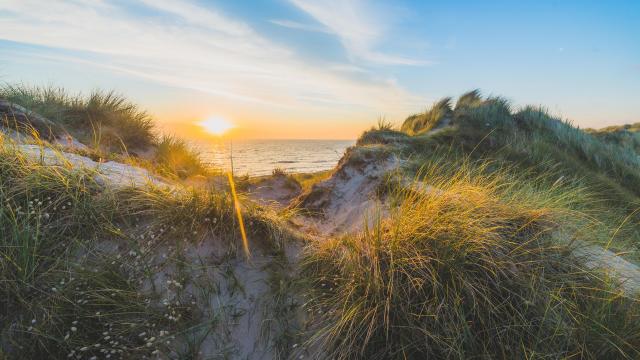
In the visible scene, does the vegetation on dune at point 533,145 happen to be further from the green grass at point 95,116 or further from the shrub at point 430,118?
the green grass at point 95,116

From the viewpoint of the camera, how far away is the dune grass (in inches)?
87.8

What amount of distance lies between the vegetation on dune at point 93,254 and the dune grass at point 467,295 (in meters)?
1.07

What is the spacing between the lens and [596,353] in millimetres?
2170

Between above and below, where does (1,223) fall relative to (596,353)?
above

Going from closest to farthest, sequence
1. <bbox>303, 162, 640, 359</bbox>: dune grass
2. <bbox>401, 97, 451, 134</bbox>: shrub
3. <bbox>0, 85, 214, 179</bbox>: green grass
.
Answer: <bbox>303, 162, 640, 359</bbox>: dune grass, <bbox>0, 85, 214, 179</bbox>: green grass, <bbox>401, 97, 451, 134</bbox>: shrub

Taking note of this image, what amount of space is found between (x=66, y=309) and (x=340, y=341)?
6.72 ft

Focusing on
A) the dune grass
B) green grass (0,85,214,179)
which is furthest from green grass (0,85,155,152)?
the dune grass

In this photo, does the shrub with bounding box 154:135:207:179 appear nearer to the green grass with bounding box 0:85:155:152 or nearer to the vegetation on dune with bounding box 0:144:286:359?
the green grass with bounding box 0:85:155:152

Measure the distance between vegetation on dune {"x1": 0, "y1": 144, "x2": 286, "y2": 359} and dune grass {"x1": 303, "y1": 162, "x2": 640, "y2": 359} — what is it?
1066mm

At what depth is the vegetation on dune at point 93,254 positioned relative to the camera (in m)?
2.32

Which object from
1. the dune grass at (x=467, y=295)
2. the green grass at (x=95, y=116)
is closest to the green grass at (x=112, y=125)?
the green grass at (x=95, y=116)

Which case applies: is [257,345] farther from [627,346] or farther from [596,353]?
[627,346]

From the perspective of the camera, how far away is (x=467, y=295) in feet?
7.89

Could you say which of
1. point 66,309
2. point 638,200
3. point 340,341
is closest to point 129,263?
point 66,309
